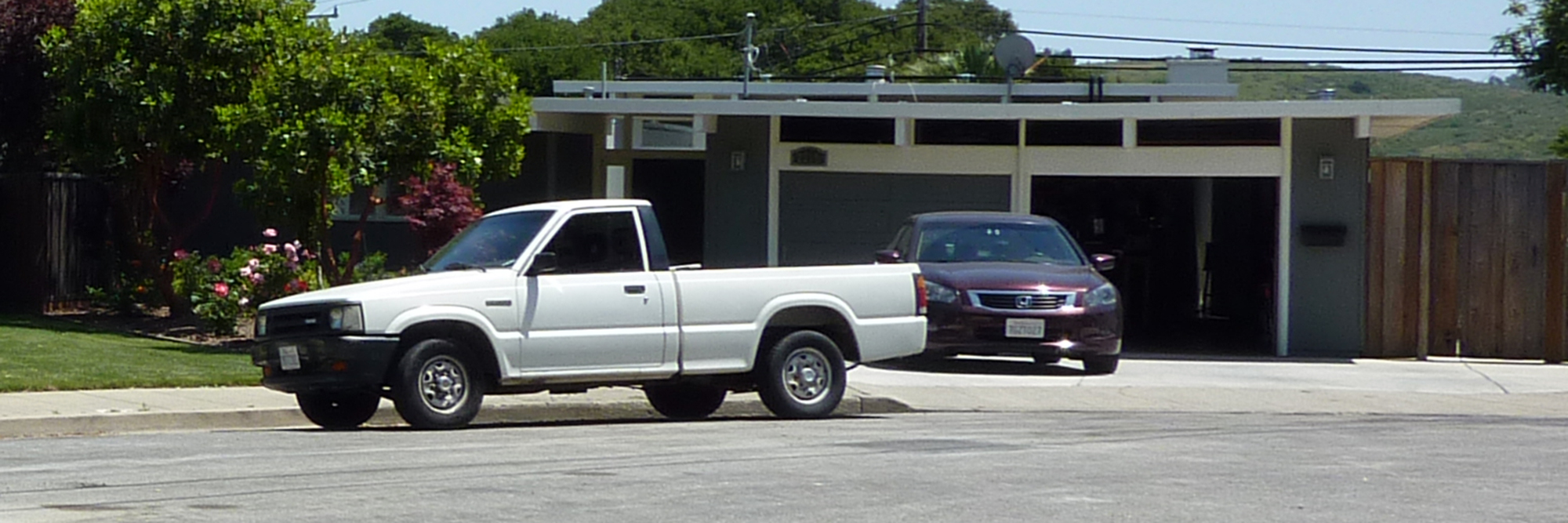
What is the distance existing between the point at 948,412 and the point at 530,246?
3775mm

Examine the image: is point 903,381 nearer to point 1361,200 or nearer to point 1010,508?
point 1361,200

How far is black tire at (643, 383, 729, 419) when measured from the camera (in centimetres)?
1434

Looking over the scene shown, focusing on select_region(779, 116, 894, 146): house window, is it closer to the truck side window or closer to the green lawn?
the green lawn

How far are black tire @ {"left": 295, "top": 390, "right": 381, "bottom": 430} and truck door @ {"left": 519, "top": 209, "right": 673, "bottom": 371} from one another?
4.33ft

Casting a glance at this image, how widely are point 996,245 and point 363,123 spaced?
6.20 m

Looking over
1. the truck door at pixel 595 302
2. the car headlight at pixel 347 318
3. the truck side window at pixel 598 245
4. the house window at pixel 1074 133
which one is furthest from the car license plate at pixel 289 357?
the house window at pixel 1074 133

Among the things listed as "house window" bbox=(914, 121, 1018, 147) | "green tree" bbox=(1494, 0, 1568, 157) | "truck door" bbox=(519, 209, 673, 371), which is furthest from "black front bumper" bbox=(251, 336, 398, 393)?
"green tree" bbox=(1494, 0, 1568, 157)

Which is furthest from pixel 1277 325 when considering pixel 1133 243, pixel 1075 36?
pixel 1075 36

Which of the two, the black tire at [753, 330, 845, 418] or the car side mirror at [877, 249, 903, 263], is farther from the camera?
the car side mirror at [877, 249, 903, 263]

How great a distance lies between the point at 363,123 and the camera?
17.9 m

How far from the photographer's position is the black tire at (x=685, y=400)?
14.3m

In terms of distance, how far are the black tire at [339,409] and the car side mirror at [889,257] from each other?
6.16m

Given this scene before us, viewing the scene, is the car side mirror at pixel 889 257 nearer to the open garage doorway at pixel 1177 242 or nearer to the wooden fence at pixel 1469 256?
the wooden fence at pixel 1469 256

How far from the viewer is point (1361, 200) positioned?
20.3 metres
